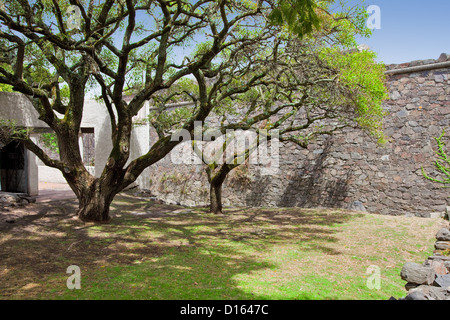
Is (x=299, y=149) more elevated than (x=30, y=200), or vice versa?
(x=299, y=149)

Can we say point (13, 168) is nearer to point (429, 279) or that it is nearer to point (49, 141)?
point (49, 141)

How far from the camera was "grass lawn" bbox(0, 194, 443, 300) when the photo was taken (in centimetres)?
430

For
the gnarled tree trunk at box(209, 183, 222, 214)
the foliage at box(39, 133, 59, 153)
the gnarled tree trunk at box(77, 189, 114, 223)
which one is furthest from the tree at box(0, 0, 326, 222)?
the foliage at box(39, 133, 59, 153)

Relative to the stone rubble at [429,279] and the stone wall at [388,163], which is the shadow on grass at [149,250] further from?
the stone wall at [388,163]

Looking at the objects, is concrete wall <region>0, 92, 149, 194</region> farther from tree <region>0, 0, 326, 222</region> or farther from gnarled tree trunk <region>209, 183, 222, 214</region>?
gnarled tree trunk <region>209, 183, 222, 214</region>

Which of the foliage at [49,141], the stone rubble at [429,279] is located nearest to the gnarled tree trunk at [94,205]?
the stone rubble at [429,279]

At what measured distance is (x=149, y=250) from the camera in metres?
6.06

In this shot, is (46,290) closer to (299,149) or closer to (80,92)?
(80,92)

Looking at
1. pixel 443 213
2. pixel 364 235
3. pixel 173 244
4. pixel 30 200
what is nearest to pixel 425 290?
pixel 364 235

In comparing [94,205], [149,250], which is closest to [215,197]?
[94,205]

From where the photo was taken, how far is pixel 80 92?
7.57m

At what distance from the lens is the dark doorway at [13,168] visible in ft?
35.2

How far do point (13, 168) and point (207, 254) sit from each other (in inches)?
312

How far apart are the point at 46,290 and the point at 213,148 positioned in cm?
965
